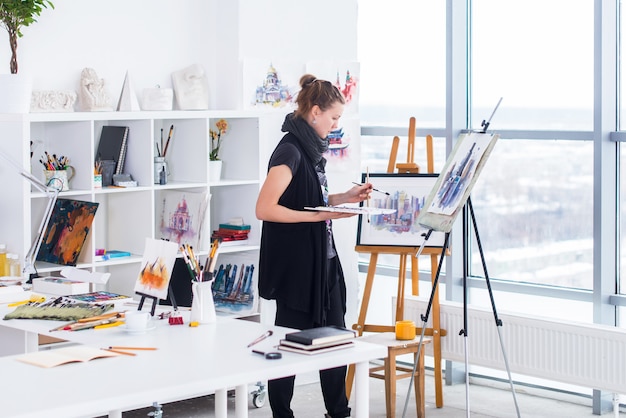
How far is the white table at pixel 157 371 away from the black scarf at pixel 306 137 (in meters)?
1.03

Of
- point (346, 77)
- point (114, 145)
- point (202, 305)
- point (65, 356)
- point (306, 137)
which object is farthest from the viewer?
point (346, 77)

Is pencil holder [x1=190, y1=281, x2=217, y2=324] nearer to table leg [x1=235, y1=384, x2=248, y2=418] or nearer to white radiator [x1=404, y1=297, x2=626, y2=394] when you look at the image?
table leg [x1=235, y1=384, x2=248, y2=418]

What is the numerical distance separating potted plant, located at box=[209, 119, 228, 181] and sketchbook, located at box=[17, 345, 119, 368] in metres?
2.33

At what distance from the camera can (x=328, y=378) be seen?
4.87 m

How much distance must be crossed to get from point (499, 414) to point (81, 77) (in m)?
2.78

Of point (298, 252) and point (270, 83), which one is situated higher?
point (270, 83)

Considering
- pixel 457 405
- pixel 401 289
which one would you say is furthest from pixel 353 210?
pixel 457 405

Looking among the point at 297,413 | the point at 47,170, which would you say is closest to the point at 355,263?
the point at 297,413

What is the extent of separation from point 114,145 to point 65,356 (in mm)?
2278

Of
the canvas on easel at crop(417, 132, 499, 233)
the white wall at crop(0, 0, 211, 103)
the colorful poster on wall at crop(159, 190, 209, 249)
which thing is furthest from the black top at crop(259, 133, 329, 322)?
the white wall at crop(0, 0, 211, 103)

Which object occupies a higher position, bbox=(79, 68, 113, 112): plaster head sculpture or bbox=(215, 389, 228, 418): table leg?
bbox=(79, 68, 113, 112): plaster head sculpture

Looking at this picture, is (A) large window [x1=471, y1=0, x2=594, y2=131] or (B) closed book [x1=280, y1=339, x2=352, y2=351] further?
(A) large window [x1=471, y1=0, x2=594, y2=131]

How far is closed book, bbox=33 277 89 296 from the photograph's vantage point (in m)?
4.45

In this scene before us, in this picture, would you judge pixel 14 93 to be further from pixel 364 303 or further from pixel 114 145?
pixel 364 303
